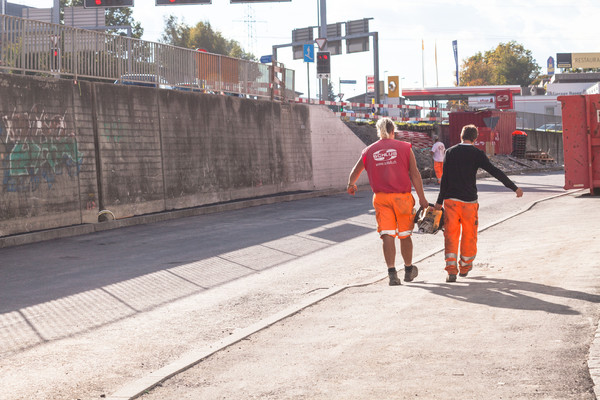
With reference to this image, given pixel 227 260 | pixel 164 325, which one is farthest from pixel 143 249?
pixel 164 325

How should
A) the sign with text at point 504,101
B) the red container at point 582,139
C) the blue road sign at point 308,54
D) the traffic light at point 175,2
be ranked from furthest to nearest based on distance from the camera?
1. the sign with text at point 504,101
2. the blue road sign at point 308,54
3. the traffic light at point 175,2
4. the red container at point 582,139

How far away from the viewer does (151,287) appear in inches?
372

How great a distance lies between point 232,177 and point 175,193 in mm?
3050

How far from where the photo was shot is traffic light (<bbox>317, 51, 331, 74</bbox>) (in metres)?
28.8

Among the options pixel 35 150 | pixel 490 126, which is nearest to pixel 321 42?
pixel 490 126

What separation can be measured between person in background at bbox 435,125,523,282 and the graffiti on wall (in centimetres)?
884

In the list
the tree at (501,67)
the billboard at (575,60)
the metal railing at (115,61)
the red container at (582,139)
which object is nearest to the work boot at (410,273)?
the metal railing at (115,61)

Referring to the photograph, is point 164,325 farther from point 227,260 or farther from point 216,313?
point 227,260

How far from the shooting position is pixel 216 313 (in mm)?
7895

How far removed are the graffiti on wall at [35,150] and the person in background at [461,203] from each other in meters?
8.84

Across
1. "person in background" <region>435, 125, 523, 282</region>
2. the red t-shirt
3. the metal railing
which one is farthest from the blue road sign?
the red t-shirt

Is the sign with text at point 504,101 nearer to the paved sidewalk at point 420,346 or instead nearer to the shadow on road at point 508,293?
the paved sidewalk at point 420,346

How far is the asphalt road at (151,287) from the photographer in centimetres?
605

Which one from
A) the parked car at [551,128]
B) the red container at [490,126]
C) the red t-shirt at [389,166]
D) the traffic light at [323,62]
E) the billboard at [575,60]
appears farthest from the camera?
the billboard at [575,60]
